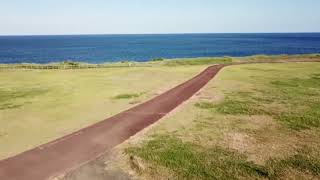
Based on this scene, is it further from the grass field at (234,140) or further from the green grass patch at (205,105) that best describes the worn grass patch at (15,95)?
the green grass patch at (205,105)

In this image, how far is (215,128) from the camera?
54.7ft

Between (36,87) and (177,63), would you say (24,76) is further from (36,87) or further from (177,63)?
(177,63)

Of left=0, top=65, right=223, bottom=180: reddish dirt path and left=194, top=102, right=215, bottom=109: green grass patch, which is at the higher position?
left=194, top=102, right=215, bottom=109: green grass patch

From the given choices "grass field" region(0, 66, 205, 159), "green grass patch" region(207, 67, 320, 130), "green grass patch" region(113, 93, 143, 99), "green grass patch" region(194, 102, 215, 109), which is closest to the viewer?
"grass field" region(0, 66, 205, 159)

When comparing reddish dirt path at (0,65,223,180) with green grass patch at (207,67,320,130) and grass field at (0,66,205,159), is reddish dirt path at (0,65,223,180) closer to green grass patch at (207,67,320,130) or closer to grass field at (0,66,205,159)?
grass field at (0,66,205,159)

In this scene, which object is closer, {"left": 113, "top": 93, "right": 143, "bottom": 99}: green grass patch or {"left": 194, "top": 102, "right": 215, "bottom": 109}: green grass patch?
{"left": 194, "top": 102, "right": 215, "bottom": 109}: green grass patch

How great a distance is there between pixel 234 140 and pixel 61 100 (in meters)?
13.3

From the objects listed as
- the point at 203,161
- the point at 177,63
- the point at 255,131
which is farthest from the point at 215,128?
the point at 177,63

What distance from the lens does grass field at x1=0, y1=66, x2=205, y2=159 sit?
16.2 m

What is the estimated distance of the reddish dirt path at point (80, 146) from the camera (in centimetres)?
1161

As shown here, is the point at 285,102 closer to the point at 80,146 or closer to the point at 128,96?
the point at 128,96

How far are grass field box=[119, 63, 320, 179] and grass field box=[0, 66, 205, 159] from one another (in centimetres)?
398

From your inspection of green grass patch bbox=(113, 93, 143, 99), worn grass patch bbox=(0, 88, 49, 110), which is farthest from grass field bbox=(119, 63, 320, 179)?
worn grass patch bbox=(0, 88, 49, 110)

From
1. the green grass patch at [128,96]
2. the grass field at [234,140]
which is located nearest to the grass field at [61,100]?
the green grass patch at [128,96]
